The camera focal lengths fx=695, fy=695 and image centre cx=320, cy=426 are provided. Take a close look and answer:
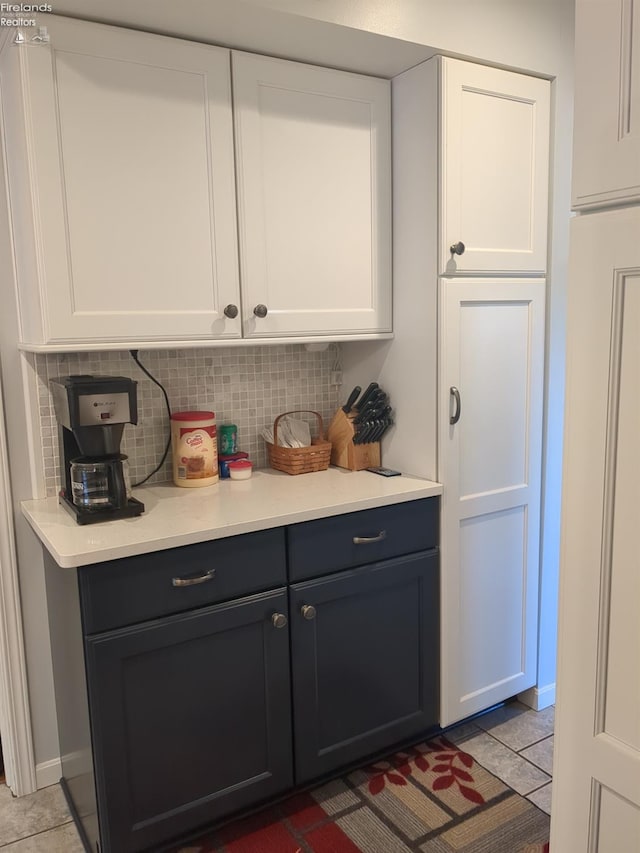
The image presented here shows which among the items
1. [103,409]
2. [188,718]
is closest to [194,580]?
[188,718]

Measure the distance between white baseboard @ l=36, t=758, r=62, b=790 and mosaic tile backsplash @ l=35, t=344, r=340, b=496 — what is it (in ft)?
2.84

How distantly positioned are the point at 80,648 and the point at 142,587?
0.70ft

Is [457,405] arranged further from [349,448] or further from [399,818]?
[399,818]

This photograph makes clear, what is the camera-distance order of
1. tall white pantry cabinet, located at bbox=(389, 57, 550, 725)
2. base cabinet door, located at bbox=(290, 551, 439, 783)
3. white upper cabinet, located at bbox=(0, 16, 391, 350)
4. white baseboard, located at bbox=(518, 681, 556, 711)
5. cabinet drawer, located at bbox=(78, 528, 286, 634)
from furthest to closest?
white baseboard, located at bbox=(518, 681, 556, 711)
tall white pantry cabinet, located at bbox=(389, 57, 550, 725)
base cabinet door, located at bbox=(290, 551, 439, 783)
white upper cabinet, located at bbox=(0, 16, 391, 350)
cabinet drawer, located at bbox=(78, 528, 286, 634)

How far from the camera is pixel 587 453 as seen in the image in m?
1.01

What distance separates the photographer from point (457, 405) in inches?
85.9

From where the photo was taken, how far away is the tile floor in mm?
1958

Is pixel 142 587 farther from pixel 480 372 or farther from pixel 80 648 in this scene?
pixel 480 372

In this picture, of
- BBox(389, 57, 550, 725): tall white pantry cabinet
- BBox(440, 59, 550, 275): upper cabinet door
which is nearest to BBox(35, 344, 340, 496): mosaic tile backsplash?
BBox(389, 57, 550, 725): tall white pantry cabinet

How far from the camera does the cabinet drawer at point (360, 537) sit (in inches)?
76.4

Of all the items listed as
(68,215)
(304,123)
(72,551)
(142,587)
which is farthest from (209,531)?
(304,123)

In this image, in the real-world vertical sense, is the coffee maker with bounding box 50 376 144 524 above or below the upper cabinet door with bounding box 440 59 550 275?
below

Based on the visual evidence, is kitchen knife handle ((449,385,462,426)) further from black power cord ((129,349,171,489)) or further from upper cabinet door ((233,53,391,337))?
black power cord ((129,349,171,489))

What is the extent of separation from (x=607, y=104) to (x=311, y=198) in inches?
50.2
